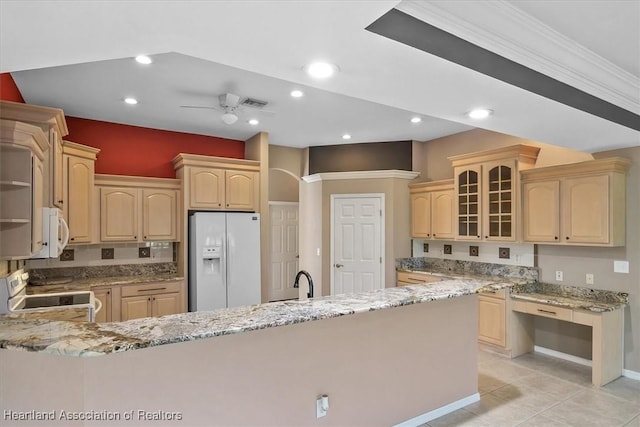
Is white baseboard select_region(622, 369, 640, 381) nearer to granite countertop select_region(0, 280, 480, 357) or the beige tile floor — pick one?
the beige tile floor

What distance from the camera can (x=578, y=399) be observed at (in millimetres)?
3213

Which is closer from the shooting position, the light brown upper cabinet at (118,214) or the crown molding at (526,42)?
the crown molding at (526,42)

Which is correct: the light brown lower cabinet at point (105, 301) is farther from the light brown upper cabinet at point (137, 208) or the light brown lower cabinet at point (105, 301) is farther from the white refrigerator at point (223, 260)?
the white refrigerator at point (223, 260)

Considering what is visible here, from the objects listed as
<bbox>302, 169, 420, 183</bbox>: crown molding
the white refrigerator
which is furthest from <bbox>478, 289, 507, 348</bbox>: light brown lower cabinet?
the white refrigerator

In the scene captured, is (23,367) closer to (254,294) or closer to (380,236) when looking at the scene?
(254,294)

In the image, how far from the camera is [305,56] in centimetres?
177

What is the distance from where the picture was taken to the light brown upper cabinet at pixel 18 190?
2.29m

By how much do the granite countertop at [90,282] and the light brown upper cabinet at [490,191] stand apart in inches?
150

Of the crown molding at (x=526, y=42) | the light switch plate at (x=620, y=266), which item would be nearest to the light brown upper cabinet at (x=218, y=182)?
the crown molding at (x=526, y=42)

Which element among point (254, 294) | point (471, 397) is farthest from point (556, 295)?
point (254, 294)

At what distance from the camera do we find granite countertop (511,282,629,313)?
3586 millimetres

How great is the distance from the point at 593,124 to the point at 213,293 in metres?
4.32

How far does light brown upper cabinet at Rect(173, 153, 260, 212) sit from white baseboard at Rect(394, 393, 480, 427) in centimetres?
326

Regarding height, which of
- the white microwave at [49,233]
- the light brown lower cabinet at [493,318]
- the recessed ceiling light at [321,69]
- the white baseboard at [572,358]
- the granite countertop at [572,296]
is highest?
the recessed ceiling light at [321,69]
